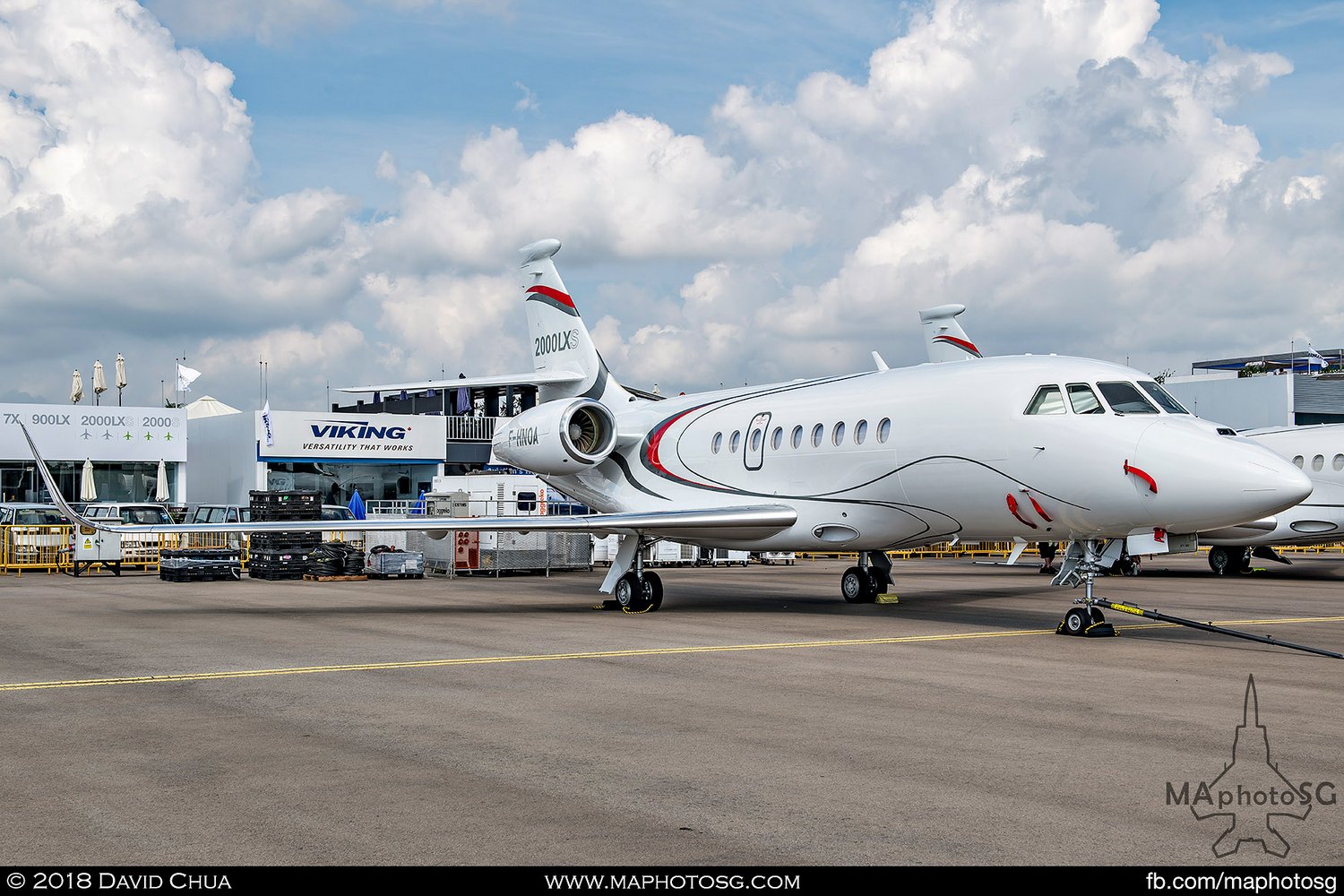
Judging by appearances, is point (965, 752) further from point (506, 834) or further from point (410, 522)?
point (410, 522)

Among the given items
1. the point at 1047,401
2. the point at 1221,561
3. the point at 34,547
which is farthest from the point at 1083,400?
the point at 34,547

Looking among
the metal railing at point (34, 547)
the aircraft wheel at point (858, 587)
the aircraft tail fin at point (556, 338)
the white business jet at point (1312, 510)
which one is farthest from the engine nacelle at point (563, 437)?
the metal railing at point (34, 547)

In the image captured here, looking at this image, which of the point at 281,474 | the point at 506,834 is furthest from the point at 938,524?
the point at 281,474

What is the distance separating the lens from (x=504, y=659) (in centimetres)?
1258

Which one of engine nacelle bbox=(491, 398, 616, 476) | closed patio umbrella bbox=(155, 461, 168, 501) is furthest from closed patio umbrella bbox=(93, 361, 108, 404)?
engine nacelle bbox=(491, 398, 616, 476)

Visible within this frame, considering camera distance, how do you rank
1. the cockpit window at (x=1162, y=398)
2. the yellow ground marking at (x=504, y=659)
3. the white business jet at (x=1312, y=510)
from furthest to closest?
the white business jet at (x=1312, y=510), the cockpit window at (x=1162, y=398), the yellow ground marking at (x=504, y=659)

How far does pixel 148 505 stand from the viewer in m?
34.6

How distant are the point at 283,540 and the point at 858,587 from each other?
55.9ft

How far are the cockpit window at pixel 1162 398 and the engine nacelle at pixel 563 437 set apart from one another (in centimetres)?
994

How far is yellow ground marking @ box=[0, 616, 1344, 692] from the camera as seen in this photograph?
10.8 m

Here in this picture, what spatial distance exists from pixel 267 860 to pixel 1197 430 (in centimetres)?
1187

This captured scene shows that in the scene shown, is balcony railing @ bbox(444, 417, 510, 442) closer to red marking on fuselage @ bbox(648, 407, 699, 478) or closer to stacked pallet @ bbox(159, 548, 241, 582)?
stacked pallet @ bbox(159, 548, 241, 582)

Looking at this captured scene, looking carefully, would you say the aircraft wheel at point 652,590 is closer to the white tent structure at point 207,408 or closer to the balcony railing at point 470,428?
the balcony railing at point 470,428

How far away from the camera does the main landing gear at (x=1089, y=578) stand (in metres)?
14.6
